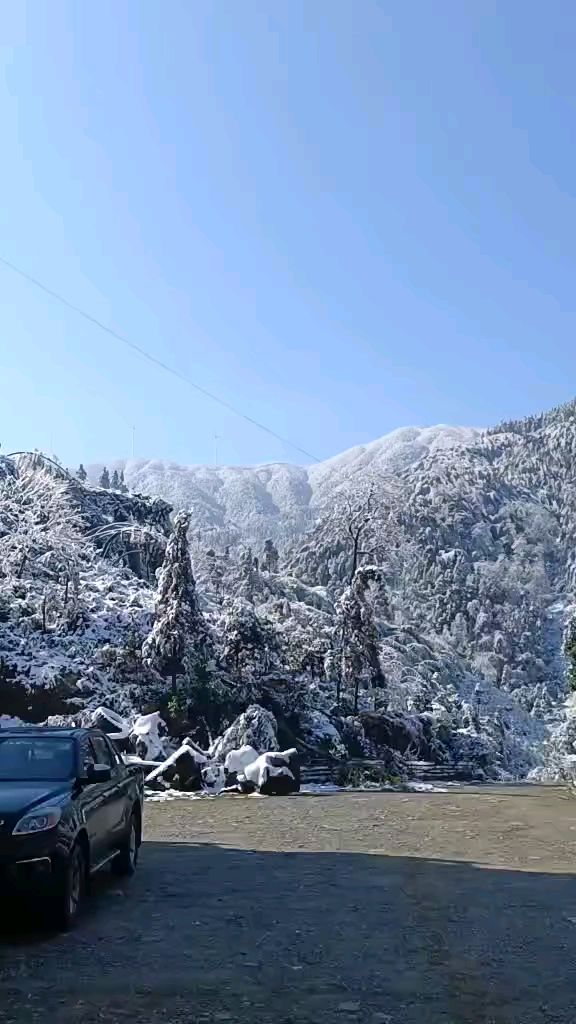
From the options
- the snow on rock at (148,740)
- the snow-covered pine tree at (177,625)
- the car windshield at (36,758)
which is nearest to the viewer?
the car windshield at (36,758)

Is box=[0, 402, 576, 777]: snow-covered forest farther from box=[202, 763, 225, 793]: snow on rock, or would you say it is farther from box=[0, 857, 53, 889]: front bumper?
box=[0, 857, 53, 889]: front bumper

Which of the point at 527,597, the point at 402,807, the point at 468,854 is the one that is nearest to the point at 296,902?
the point at 468,854

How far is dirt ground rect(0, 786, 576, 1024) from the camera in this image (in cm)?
561

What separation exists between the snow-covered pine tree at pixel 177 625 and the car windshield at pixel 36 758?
20926 millimetres

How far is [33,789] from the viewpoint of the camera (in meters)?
8.23

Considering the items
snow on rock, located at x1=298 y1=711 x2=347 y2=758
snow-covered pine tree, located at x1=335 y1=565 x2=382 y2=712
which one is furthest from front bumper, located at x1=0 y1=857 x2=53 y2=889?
snow-covered pine tree, located at x1=335 y1=565 x2=382 y2=712

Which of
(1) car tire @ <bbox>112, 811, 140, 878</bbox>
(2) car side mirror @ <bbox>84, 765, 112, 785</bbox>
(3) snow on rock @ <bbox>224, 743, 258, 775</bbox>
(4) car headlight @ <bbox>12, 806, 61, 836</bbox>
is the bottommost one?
(3) snow on rock @ <bbox>224, 743, 258, 775</bbox>

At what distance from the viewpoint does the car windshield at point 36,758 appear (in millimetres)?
8828

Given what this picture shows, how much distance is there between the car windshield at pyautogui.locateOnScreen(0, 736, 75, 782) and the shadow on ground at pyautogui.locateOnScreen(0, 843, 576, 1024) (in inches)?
48.2

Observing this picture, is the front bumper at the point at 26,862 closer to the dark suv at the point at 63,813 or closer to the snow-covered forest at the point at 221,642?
the dark suv at the point at 63,813

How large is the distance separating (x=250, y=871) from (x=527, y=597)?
298 feet

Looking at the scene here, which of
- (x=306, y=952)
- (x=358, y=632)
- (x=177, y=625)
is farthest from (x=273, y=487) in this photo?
(x=306, y=952)

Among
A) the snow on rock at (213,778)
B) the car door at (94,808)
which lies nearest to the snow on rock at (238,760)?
the snow on rock at (213,778)

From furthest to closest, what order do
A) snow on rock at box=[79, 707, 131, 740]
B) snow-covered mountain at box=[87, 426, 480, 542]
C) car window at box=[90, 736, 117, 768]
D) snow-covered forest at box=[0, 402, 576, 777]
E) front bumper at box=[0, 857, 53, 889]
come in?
A: snow-covered mountain at box=[87, 426, 480, 542], snow-covered forest at box=[0, 402, 576, 777], snow on rock at box=[79, 707, 131, 740], car window at box=[90, 736, 117, 768], front bumper at box=[0, 857, 53, 889]
